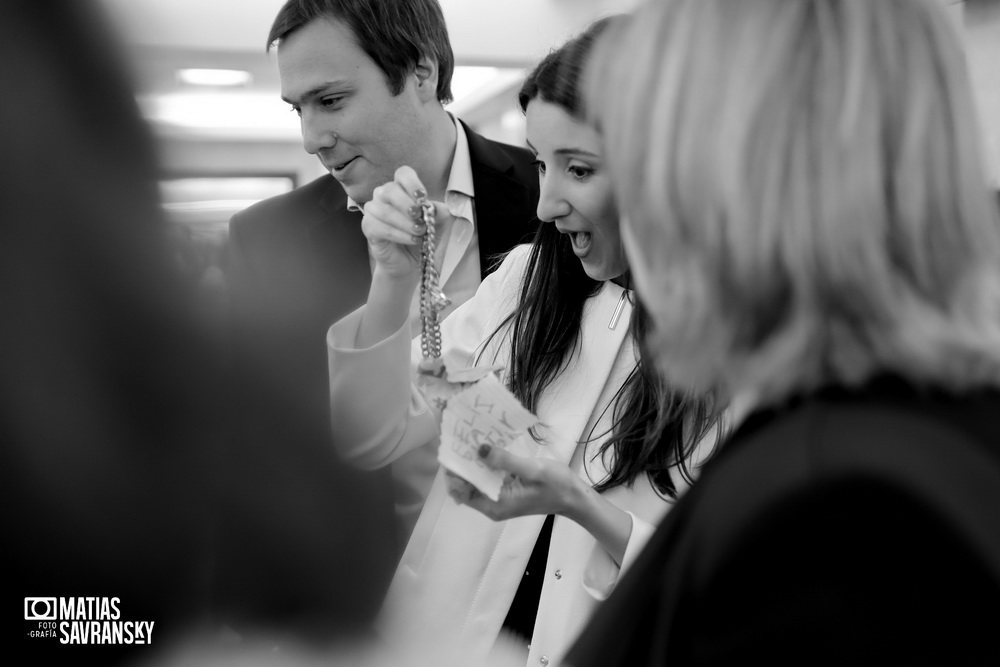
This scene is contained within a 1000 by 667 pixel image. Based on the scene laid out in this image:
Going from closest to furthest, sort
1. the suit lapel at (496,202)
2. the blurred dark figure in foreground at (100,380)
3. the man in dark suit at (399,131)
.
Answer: the blurred dark figure in foreground at (100,380)
the man in dark suit at (399,131)
the suit lapel at (496,202)

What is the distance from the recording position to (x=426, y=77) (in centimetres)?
227

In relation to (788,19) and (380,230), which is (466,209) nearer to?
(380,230)

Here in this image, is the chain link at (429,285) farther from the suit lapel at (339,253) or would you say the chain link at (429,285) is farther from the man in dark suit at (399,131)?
the man in dark suit at (399,131)

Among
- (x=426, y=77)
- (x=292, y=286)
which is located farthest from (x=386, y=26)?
(x=292, y=286)

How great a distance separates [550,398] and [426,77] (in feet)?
3.31

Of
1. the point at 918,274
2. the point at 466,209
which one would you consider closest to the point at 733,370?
the point at 918,274

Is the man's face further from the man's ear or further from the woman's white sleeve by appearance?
the woman's white sleeve

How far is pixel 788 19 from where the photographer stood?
73cm

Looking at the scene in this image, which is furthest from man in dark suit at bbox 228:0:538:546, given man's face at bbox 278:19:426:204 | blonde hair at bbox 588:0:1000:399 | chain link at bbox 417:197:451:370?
blonde hair at bbox 588:0:1000:399

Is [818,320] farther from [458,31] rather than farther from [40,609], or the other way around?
[458,31]

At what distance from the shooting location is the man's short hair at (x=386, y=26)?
2027 millimetres

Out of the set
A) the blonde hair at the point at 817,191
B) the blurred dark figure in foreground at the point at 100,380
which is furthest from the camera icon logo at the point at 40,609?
the blonde hair at the point at 817,191

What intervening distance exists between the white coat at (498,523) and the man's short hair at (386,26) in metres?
0.75

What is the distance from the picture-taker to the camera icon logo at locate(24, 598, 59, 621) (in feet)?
1.93
